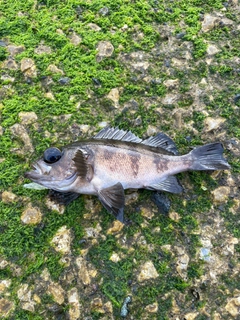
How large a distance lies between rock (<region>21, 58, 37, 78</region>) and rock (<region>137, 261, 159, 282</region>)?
102 inches

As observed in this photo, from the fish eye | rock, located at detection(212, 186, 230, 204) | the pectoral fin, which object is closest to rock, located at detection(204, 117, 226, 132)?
rock, located at detection(212, 186, 230, 204)

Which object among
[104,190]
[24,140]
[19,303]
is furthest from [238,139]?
[19,303]

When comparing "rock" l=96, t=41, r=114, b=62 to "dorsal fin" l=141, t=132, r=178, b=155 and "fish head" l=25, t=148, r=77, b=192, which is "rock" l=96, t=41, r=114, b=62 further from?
"fish head" l=25, t=148, r=77, b=192

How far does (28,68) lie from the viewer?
458 centimetres

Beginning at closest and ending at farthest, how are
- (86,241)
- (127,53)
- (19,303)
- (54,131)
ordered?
(19,303) < (86,241) < (54,131) < (127,53)

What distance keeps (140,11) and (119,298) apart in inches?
141

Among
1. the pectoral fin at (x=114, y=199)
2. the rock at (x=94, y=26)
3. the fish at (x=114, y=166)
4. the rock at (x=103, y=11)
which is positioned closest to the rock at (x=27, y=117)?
the fish at (x=114, y=166)

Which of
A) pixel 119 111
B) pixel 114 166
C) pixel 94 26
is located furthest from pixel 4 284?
pixel 94 26

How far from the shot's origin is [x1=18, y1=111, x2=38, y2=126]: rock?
168 inches

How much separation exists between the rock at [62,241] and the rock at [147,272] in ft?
2.36

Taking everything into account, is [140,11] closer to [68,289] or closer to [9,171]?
[9,171]

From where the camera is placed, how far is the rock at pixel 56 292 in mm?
3410

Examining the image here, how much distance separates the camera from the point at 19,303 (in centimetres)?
Result: 342

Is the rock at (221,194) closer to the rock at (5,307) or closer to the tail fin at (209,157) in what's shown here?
the tail fin at (209,157)
